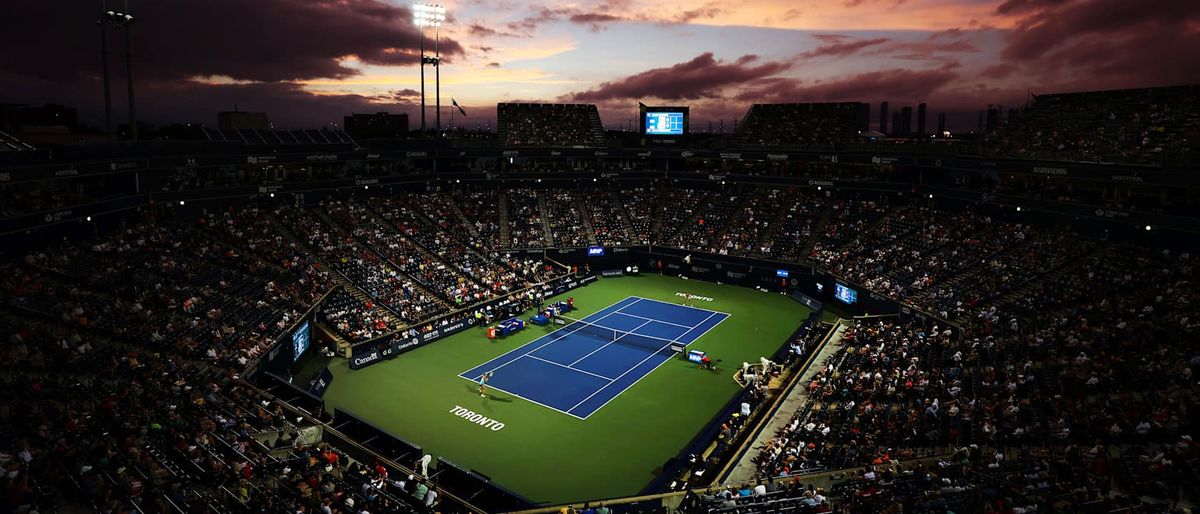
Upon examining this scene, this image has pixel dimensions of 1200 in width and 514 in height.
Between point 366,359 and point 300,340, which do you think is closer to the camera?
point 300,340

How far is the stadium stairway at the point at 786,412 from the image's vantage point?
2141 cm

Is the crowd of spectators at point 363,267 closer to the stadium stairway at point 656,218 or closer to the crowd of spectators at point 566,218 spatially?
the crowd of spectators at point 566,218

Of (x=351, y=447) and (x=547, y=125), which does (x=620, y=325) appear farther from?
(x=547, y=125)

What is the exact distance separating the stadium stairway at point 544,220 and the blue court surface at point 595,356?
11.2m

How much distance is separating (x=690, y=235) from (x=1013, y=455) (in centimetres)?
3664

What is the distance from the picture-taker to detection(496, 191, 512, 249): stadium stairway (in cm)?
5262

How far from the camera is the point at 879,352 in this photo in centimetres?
2869

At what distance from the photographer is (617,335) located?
38.0m

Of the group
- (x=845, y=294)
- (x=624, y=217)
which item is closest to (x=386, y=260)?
(x=624, y=217)

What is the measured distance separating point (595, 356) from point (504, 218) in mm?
24232

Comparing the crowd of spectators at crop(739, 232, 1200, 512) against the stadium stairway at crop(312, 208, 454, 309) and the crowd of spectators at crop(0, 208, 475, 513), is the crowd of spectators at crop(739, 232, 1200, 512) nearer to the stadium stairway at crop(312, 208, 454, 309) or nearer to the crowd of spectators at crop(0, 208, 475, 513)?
the crowd of spectators at crop(0, 208, 475, 513)

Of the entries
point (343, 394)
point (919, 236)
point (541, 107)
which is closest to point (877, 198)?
point (919, 236)

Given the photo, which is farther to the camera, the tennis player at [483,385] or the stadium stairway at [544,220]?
the stadium stairway at [544,220]

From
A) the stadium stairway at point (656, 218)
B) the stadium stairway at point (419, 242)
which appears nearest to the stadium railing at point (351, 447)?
the stadium stairway at point (419, 242)
